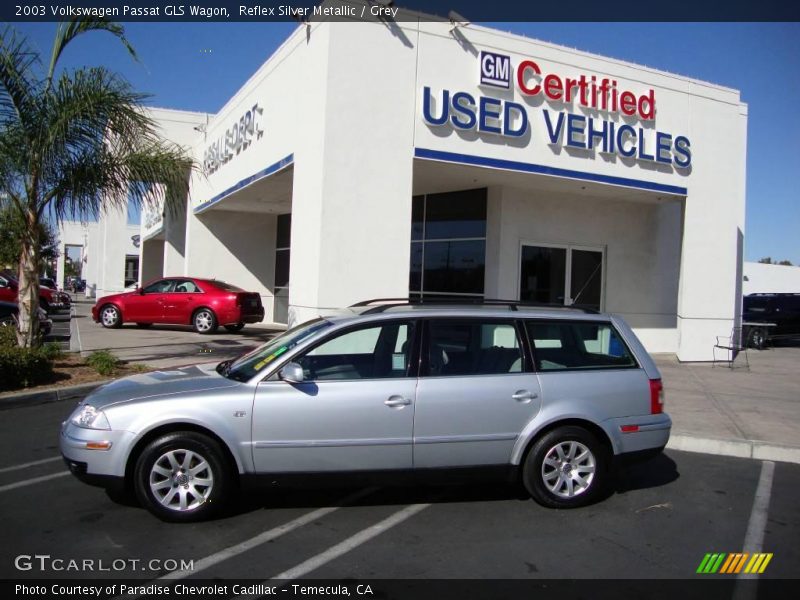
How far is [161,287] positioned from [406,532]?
48.3 feet

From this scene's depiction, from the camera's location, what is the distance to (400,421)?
4.77m

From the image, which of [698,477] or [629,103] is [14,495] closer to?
[698,477]

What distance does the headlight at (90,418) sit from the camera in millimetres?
4504

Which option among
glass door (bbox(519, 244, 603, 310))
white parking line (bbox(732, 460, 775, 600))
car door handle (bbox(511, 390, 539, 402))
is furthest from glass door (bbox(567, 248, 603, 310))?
car door handle (bbox(511, 390, 539, 402))

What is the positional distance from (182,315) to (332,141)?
343 inches

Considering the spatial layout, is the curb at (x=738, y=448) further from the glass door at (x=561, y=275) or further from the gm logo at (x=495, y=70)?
the gm logo at (x=495, y=70)

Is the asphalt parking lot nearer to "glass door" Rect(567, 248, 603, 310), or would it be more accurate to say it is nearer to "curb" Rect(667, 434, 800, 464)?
A: "curb" Rect(667, 434, 800, 464)

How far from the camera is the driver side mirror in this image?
459 centimetres

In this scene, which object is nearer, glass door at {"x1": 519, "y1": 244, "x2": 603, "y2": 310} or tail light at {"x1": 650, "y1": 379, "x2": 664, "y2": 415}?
Result: tail light at {"x1": 650, "y1": 379, "x2": 664, "y2": 415}

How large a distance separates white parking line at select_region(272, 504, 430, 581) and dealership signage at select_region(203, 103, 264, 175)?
36.2 ft

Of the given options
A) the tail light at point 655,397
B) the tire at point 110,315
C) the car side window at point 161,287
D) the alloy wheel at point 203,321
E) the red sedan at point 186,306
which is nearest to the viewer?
the tail light at point 655,397

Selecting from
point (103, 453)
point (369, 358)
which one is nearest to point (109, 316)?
point (103, 453)

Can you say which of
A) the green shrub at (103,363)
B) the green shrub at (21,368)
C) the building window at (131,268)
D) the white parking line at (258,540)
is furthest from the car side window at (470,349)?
the building window at (131,268)

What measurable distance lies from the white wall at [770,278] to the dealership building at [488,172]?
29370 millimetres
